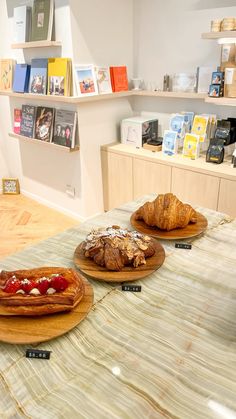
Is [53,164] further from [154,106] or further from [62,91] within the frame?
[154,106]

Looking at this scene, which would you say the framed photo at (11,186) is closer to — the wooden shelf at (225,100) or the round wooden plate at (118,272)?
the wooden shelf at (225,100)

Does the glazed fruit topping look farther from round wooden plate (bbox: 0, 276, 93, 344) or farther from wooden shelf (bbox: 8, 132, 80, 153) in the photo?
wooden shelf (bbox: 8, 132, 80, 153)

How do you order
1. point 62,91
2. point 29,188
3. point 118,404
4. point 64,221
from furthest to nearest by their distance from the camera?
1. point 29,188
2. point 64,221
3. point 62,91
4. point 118,404

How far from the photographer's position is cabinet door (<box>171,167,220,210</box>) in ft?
8.34

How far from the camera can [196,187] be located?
8.66ft

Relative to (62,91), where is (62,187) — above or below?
below

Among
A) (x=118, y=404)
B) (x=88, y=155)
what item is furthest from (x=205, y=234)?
(x=88, y=155)

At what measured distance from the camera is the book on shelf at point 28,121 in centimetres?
343

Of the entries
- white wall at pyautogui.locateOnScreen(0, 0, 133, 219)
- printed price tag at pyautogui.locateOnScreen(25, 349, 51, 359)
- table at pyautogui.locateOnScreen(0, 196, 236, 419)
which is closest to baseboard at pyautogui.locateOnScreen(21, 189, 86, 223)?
white wall at pyautogui.locateOnScreen(0, 0, 133, 219)

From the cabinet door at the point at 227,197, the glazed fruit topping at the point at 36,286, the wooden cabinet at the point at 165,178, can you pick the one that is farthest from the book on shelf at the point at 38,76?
the glazed fruit topping at the point at 36,286

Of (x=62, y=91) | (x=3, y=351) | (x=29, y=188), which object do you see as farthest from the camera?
(x=29, y=188)

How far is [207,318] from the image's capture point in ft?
3.11

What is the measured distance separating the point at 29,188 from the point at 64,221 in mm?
894

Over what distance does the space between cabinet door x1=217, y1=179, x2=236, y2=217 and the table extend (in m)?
1.35
